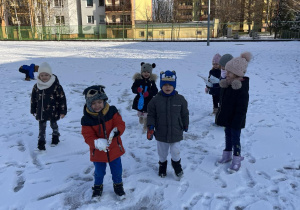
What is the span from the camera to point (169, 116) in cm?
329

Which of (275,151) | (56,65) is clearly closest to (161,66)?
(56,65)

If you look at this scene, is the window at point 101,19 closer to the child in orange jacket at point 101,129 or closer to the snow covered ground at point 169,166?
the snow covered ground at point 169,166

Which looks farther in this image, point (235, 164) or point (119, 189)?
point (235, 164)

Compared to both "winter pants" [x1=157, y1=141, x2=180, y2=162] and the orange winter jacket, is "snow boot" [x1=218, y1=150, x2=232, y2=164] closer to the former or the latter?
"winter pants" [x1=157, y1=141, x2=180, y2=162]

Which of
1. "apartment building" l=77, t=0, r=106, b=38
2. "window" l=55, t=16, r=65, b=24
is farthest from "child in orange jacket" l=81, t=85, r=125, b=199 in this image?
"window" l=55, t=16, r=65, b=24

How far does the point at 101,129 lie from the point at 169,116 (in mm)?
901

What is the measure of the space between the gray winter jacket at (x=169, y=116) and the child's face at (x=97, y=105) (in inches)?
28.7

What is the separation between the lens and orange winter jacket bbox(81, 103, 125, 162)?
287 centimetres

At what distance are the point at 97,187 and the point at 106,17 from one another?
4613cm

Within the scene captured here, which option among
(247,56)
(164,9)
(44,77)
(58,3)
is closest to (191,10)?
(164,9)

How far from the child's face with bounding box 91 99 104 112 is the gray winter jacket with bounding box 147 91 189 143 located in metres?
0.73

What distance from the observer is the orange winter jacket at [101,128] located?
2865 mm

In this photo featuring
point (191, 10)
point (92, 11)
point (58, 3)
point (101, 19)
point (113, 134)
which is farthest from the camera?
point (191, 10)

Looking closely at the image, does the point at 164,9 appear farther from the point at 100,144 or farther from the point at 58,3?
the point at 100,144
